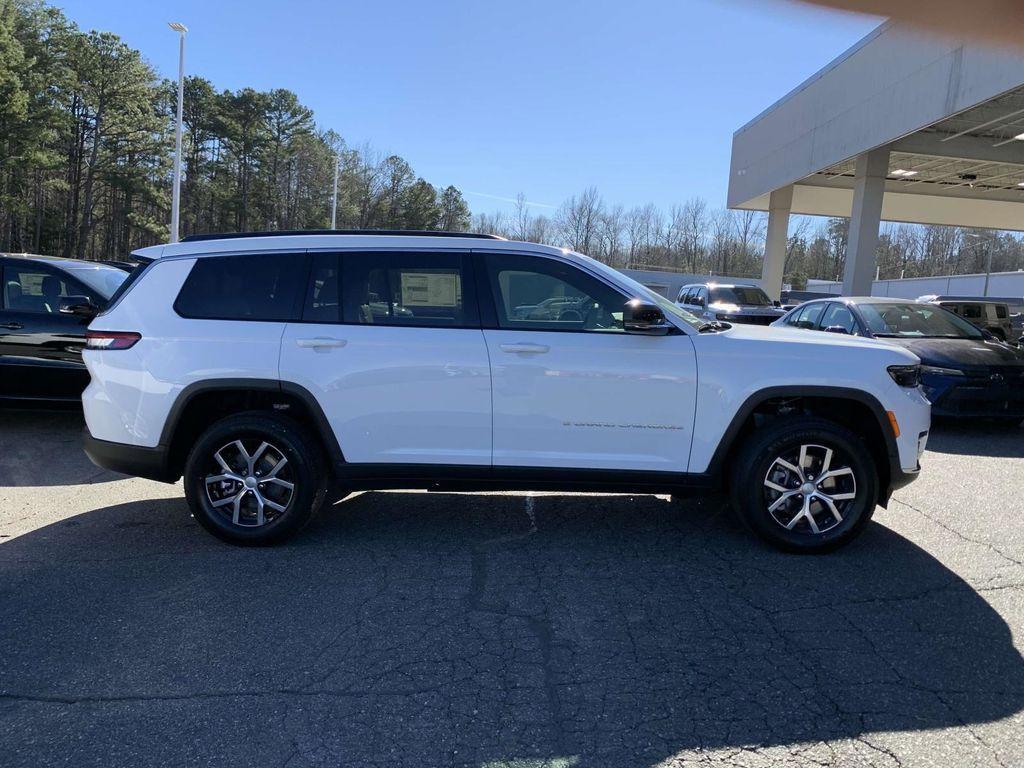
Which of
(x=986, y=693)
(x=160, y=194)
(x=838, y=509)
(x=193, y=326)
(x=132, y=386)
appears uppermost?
(x=160, y=194)

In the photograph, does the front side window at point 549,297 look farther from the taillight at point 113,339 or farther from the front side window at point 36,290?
the front side window at point 36,290

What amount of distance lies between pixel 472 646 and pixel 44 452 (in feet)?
18.3

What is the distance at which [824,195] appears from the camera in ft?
99.6

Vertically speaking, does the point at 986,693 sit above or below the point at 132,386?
below

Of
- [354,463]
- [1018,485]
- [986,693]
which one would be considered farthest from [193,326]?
[1018,485]

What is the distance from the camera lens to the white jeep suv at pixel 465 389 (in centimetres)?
426

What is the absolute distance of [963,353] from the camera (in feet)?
26.7

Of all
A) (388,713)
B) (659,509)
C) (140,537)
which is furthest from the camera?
(659,509)

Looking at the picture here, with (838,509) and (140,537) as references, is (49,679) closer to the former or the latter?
(140,537)

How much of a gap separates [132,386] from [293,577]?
5.25 ft

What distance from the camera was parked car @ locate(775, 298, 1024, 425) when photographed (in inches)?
309

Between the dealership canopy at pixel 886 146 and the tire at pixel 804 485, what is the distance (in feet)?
29.9

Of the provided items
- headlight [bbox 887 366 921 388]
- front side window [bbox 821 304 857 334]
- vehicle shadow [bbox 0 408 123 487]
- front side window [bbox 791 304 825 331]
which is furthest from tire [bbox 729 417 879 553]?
front side window [bbox 791 304 825 331]

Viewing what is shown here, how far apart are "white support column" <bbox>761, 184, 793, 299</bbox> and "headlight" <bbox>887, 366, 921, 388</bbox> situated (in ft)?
85.0
